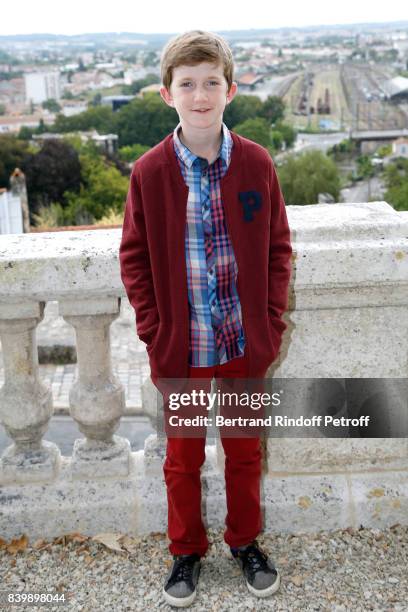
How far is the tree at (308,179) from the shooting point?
2076 inches

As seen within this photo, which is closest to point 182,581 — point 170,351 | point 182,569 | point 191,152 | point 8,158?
point 182,569

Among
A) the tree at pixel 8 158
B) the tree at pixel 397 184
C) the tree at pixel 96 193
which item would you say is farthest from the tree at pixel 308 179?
the tree at pixel 8 158

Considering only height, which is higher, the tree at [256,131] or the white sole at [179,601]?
the white sole at [179,601]

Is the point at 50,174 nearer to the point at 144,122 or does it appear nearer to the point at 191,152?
the point at 144,122

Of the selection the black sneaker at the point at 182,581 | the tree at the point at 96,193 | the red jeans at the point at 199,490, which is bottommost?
the tree at the point at 96,193

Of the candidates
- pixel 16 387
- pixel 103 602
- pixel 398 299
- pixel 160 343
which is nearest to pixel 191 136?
pixel 160 343

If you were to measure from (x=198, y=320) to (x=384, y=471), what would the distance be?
100 cm

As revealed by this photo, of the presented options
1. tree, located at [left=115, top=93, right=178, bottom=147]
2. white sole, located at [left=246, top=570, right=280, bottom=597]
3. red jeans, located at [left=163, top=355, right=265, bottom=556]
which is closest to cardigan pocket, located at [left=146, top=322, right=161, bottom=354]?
red jeans, located at [left=163, top=355, right=265, bottom=556]

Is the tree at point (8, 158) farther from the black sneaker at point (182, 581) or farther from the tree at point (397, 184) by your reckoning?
the black sneaker at point (182, 581)

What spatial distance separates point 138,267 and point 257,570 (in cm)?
103

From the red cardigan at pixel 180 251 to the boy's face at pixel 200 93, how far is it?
0.10 meters

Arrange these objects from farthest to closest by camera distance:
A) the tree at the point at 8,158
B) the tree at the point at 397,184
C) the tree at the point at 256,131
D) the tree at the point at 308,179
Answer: the tree at the point at 256,131
the tree at the point at 308,179
the tree at the point at 397,184
the tree at the point at 8,158

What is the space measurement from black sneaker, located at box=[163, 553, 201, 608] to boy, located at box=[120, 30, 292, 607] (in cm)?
60

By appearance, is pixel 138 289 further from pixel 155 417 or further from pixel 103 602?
pixel 103 602
